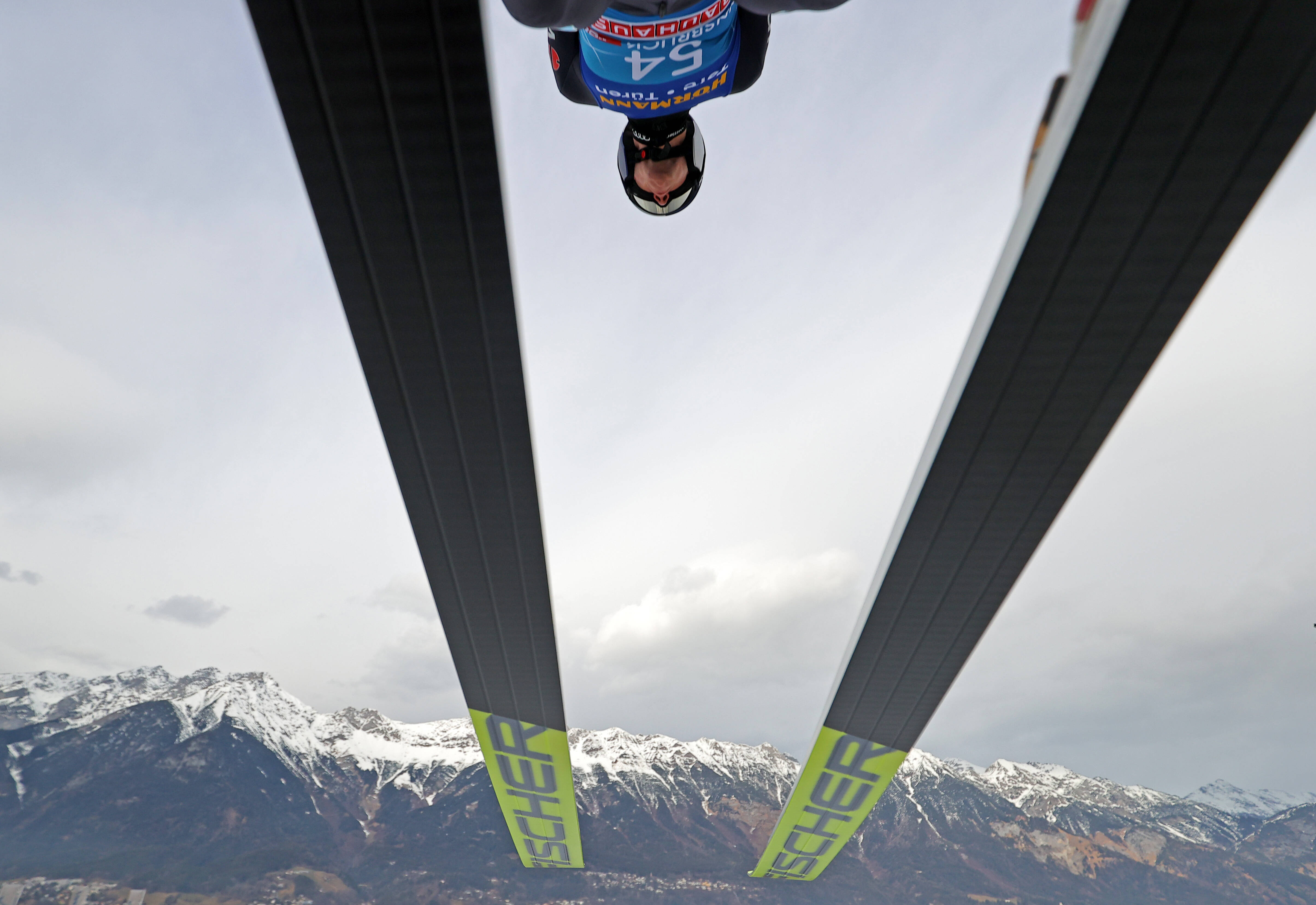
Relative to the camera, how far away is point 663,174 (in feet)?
8.66

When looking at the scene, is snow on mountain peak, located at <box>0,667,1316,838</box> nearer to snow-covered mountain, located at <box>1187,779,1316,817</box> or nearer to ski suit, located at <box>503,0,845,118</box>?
ski suit, located at <box>503,0,845,118</box>

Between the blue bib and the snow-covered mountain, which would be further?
the snow-covered mountain

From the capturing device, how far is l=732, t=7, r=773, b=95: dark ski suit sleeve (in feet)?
7.70

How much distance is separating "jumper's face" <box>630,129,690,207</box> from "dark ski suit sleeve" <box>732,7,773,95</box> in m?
0.33

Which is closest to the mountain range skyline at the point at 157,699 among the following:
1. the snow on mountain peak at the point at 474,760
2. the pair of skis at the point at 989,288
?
the snow on mountain peak at the point at 474,760

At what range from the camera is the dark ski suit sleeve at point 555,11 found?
6.32 ft

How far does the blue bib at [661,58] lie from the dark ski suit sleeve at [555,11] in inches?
6.3

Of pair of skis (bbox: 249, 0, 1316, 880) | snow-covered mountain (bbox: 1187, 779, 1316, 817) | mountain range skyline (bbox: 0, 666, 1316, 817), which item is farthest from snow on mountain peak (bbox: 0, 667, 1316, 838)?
snow-covered mountain (bbox: 1187, 779, 1316, 817)

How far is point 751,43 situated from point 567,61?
2.47ft

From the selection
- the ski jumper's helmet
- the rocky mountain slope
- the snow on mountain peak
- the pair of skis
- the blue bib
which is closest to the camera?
the blue bib

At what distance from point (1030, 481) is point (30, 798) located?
72.5 m

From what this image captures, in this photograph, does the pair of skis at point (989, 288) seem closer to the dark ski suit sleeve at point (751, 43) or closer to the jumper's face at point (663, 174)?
the jumper's face at point (663, 174)

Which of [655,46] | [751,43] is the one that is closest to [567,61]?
[655,46]

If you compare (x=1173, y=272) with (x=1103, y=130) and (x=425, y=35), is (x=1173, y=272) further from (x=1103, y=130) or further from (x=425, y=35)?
(x=425, y=35)
